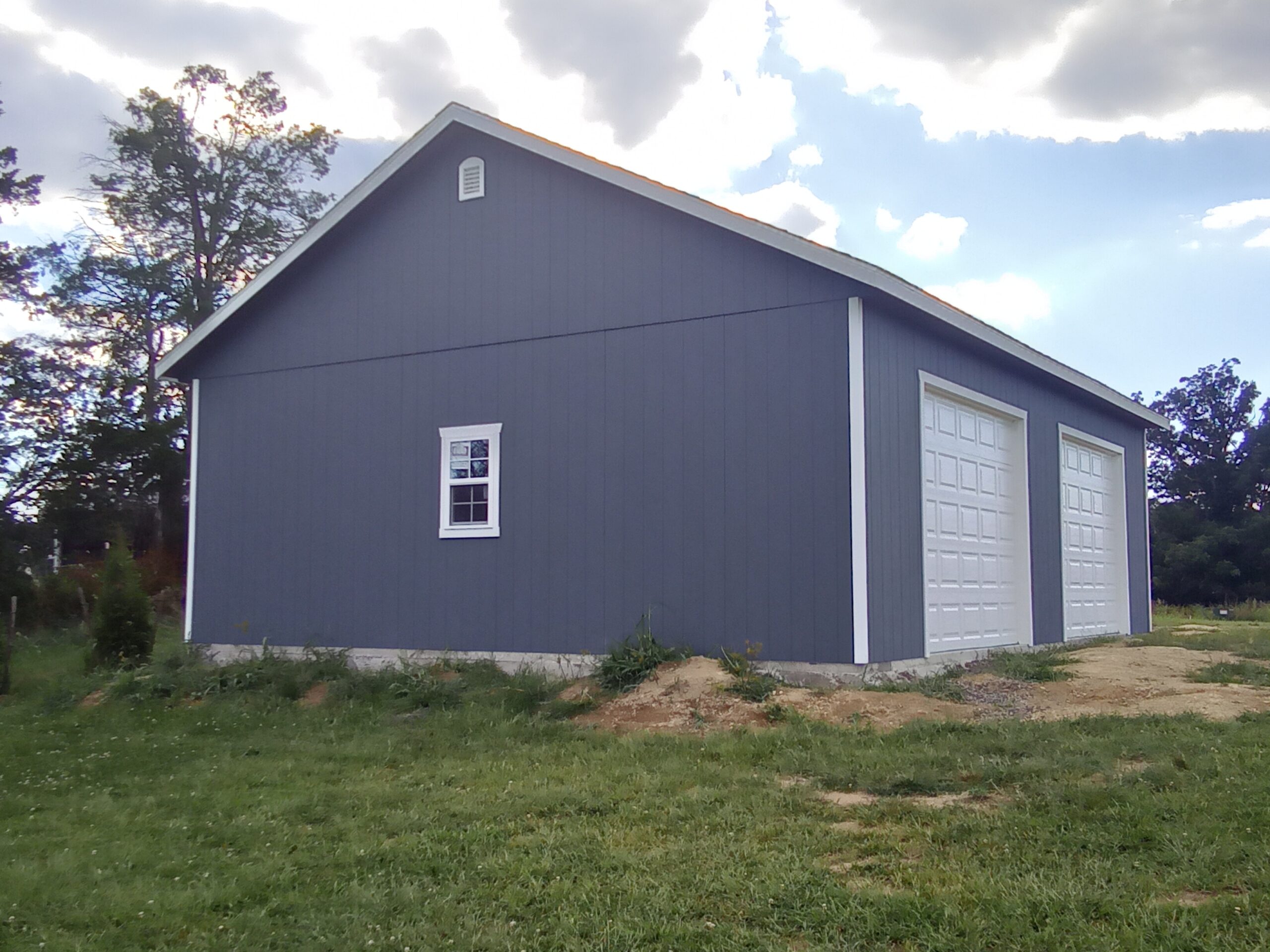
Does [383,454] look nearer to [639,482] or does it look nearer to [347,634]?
[347,634]

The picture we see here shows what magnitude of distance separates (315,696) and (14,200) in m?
19.1

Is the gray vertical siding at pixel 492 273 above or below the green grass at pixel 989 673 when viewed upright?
above

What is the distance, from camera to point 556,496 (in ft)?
38.6

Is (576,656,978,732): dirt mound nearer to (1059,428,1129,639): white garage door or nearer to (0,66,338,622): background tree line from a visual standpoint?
(1059,428,1129,639): white garage door

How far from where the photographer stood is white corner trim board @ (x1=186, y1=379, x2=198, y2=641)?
14328 millimetres

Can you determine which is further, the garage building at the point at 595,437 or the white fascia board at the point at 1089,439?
the white fascia board at the point at 1089,439

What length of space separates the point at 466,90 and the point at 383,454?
588cm

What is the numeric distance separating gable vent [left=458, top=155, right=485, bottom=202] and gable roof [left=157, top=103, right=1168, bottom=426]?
1.26 ft

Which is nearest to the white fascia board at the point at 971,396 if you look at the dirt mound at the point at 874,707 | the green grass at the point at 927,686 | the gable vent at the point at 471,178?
the green grass at the point at 927,686

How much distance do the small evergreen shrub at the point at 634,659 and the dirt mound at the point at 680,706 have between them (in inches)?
5.4

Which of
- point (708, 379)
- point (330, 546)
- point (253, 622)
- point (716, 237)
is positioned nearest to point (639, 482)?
point (708, 379)

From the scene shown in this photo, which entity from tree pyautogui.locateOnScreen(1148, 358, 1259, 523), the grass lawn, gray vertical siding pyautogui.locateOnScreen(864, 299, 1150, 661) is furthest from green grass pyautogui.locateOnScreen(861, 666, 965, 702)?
tree pyautogui.locateOnScreen(1148, 358, 1259, 523)

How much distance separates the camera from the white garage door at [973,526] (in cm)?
1167

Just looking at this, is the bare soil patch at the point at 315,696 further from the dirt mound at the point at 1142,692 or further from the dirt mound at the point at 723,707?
the dirt mound at the point at 1142,692
